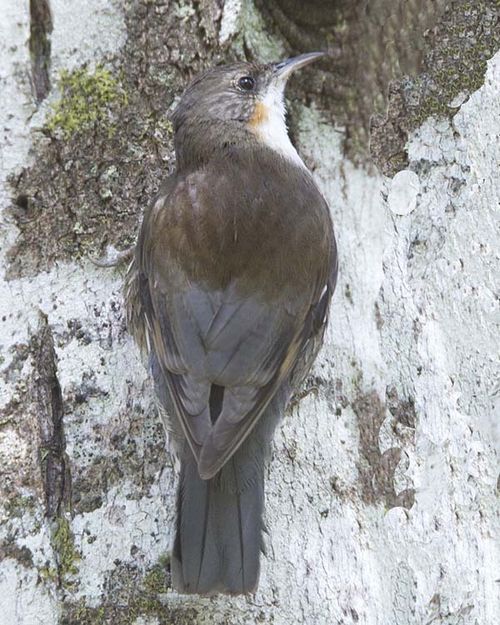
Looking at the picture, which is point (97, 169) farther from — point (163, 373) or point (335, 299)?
point (335, 299)

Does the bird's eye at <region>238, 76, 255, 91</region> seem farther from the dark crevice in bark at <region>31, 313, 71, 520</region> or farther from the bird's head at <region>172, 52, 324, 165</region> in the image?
the dark crevice in bark at <region>31, 313, 71, 520</region>

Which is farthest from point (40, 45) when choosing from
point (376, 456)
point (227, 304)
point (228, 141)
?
point (376, 456)

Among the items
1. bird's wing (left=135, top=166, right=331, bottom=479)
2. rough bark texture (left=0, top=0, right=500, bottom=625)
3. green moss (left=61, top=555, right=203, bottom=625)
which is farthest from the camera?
bird's wing (left=135, top=166, right=331, bottom=479)

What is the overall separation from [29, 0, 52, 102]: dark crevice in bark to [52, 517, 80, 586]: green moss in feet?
4.60

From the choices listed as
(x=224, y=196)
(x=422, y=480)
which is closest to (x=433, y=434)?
(x=422, y=480)

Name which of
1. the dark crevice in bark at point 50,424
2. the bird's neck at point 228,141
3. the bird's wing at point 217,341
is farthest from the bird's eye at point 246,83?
the dark crevice in bark at point 50,424

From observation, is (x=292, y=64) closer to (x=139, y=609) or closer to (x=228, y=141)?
(x=228, y=141)

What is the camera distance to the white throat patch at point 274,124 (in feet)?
12.2

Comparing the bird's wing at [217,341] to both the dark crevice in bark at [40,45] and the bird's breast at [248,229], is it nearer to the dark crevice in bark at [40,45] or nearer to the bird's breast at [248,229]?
the bird's breast at [248,229]

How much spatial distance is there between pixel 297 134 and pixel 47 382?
136 centimetres

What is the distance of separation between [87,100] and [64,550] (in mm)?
1483

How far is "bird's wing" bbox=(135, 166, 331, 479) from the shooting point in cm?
309

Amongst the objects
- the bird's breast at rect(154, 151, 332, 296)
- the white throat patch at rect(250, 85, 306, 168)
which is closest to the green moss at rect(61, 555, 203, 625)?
the bird's breast at rect(154, 151, 332, 296)

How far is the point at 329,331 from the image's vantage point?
342 cm
